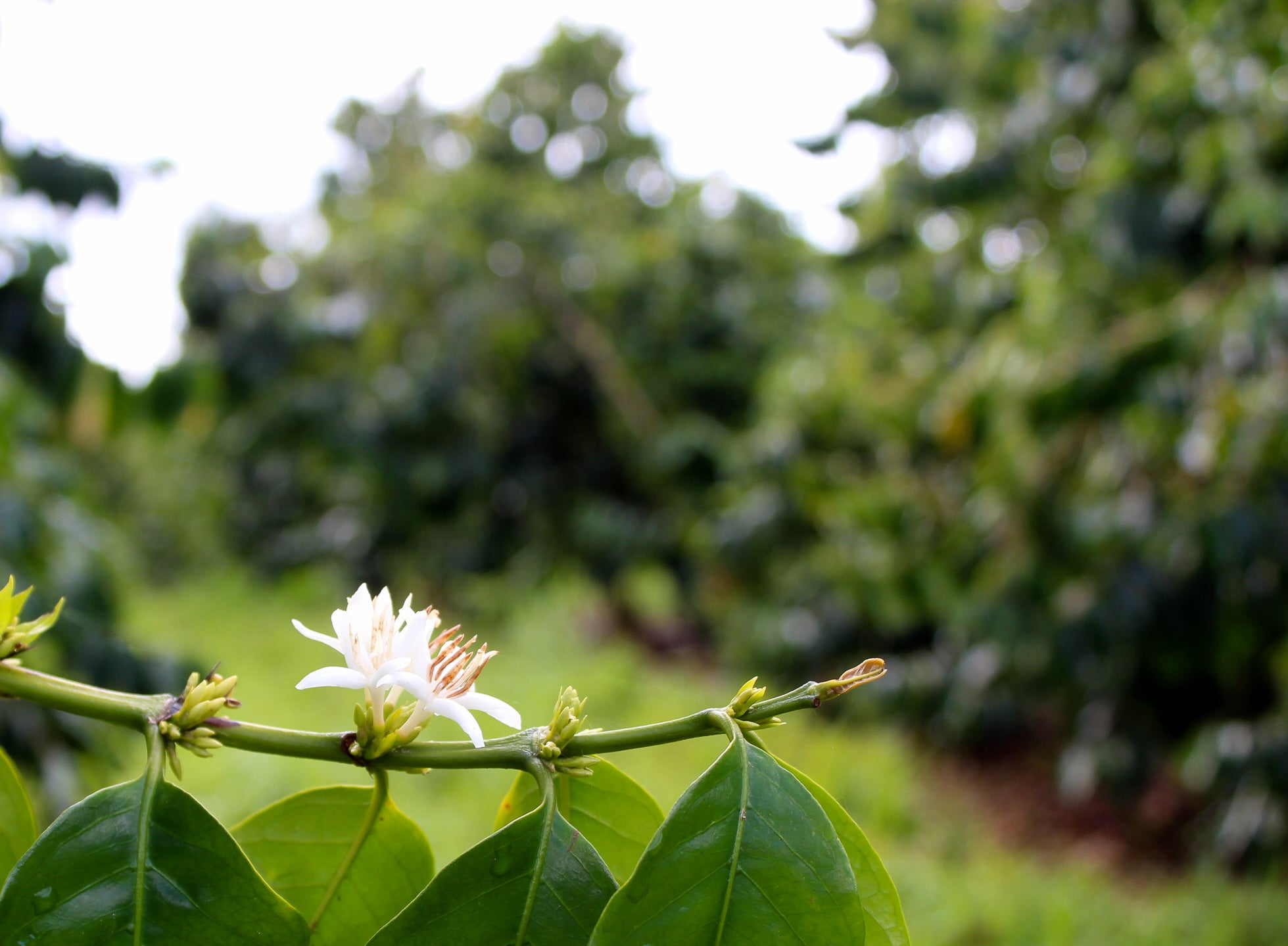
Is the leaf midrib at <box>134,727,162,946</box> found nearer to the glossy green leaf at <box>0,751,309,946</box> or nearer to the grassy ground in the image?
the glossy green leaf at <box>0,751,309,946</box>

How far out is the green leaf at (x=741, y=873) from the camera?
36 centimetres

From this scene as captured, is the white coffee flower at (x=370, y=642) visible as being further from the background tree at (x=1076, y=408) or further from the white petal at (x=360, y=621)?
the background tree at (x=1076, y=408)

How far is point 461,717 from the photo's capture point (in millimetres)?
403

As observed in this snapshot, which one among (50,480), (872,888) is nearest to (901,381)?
(50,480)

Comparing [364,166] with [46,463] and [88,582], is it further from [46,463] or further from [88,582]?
[88,582]

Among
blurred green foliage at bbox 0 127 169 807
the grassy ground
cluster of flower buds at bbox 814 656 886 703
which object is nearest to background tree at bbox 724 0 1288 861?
the grassy ground

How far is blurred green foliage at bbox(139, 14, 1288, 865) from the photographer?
256cm

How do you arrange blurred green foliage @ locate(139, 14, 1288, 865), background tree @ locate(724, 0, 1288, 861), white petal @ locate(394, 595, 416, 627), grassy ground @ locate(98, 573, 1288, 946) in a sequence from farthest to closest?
grassy ground @ locate(98, 573, 1288, 946) < blurred green foliage @ locate(139, 14, 1288, 865) < background tree @ locate(724, 0, 1288, 861) < white petal @ locate(394, 595, 416, 627)

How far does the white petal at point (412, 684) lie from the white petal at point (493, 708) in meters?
0.01

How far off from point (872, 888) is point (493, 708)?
18cm

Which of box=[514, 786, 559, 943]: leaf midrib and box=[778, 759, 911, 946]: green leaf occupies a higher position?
box=[514, 786, 559, 943]: leaf midrib

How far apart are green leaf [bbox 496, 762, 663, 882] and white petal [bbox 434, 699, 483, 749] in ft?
0.19

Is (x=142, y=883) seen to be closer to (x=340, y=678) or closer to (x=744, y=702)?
(x=340, y=678)

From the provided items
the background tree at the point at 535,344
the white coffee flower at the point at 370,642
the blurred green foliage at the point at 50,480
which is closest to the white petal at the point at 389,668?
the white coffee flower at the point at 370,642
